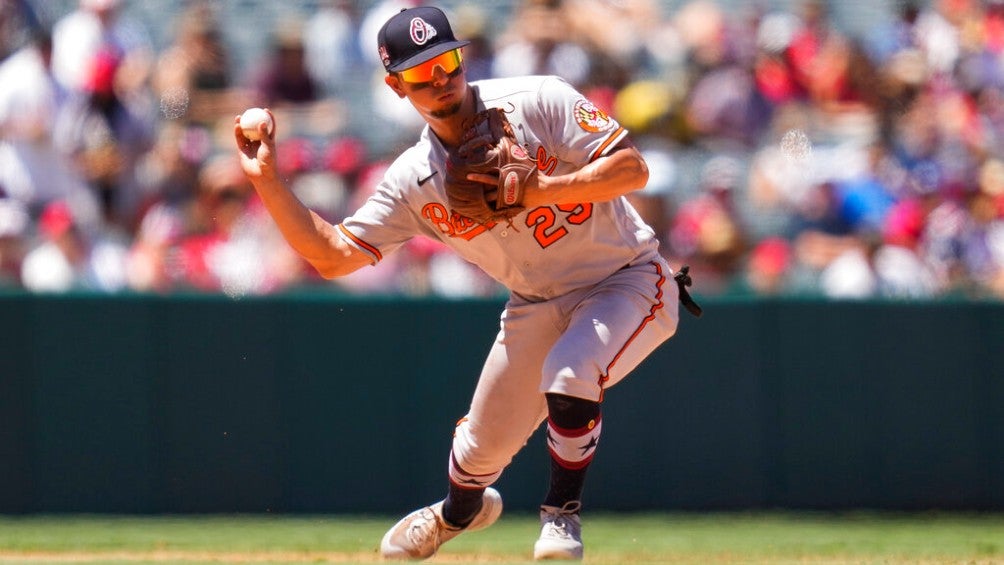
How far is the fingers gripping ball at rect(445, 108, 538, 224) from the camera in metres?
4.76

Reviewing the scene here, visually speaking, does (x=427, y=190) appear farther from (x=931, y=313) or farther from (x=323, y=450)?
(x=931, y=313)

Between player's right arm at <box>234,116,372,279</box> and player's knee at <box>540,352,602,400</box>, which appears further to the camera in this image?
player's right arm at <box>234,116,372,279</box>

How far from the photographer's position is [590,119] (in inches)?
200

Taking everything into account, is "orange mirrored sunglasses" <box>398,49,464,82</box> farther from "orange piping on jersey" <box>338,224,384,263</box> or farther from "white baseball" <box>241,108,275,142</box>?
"orange piping on jersey" <box>338,224,384,263</box>

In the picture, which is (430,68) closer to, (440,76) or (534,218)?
(440,76)

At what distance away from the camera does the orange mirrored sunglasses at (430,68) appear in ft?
15.9

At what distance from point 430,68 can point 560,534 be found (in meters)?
1.67

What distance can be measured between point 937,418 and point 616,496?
74.8 inches

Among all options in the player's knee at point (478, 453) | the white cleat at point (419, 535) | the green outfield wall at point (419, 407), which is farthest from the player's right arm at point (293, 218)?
the green outfield wall at point (419, 407)

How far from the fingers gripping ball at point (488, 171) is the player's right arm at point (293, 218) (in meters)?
0.60

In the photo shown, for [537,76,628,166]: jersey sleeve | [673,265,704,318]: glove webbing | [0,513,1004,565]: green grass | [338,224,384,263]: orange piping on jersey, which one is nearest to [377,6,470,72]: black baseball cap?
[537,76,628,166]: jersey sleeve

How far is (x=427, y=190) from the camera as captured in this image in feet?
17.1

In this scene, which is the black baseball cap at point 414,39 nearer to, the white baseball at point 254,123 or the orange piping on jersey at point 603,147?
the white baseball at point 254,123

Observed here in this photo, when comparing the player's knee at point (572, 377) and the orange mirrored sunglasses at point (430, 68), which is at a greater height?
the orange mirrored sunglasses at point (430, 68)
